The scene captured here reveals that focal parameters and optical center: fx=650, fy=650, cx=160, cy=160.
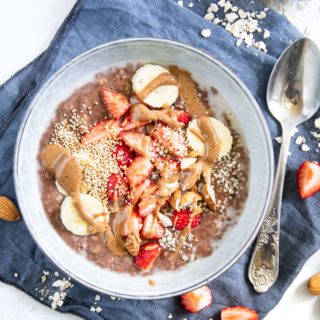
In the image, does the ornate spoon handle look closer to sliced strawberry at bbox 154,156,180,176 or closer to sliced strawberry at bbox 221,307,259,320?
sliced strawberry at bbox 221,307,259,320

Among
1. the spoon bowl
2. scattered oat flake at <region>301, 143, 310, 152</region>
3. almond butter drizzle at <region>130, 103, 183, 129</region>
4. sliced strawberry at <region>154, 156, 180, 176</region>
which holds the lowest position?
sliced strawberry at <region>154, 156, 180, 176</region>

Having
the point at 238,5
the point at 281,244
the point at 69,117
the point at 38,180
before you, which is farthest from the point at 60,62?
the point at 281,244

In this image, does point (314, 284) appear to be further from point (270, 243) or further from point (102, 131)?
point (102, 131)

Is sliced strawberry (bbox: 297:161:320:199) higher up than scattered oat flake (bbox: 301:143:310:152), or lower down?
lower down

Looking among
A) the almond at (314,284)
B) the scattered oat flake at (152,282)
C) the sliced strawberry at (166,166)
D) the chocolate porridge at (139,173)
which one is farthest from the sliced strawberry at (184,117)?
the almond at (314,284)

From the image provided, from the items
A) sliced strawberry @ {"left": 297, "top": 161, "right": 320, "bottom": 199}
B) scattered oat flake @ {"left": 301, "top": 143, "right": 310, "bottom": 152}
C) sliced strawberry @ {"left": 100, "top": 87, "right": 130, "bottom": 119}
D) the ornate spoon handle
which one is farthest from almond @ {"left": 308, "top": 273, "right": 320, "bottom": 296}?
sliced strawberry @ {"left": 100, "top": 87, "right": 130, "bottom": 119}

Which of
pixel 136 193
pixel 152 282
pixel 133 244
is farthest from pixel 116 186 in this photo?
pixel 152 282

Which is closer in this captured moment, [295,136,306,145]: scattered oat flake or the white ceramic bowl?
the white ceramic bowl
